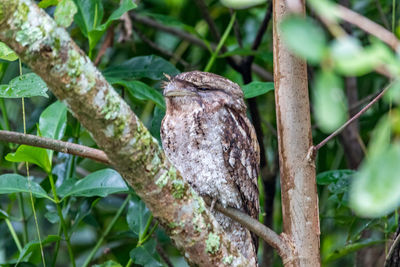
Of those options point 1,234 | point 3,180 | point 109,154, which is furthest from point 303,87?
point 1,234

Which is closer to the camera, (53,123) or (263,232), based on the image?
(263,232)

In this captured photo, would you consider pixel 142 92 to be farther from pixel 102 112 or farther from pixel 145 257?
pixel 102 112

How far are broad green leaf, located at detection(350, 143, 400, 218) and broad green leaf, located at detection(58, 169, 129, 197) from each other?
1487 millimetres

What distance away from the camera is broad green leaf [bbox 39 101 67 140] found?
2010mm

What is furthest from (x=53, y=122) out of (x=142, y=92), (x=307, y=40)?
(x=307, y=40)

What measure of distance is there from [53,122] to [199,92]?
0.55 metres

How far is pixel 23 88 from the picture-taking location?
63.4 inches

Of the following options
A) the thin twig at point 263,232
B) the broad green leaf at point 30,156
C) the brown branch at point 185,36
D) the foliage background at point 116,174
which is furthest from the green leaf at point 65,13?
the brown branch at point 185,36

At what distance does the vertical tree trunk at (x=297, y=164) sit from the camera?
1.58 metres

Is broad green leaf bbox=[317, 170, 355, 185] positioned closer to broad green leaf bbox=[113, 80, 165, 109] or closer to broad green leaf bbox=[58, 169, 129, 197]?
broad green leaf bbox=[113, 80, 165, 109]

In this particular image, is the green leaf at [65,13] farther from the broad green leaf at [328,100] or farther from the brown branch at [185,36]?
the brown branch at [185,36]

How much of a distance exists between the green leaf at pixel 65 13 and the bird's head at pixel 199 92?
0.58 metres

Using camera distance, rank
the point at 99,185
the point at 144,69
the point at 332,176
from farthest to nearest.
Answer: the point at 144,69, the point at 332,176, the point at 99,185

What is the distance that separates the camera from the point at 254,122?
2.66 metres
